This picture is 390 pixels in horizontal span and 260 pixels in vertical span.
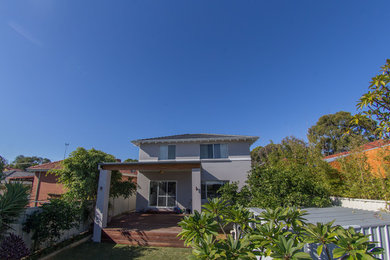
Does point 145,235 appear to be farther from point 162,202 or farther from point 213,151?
point 213,151

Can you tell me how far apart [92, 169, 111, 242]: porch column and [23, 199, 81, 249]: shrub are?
4.31ft

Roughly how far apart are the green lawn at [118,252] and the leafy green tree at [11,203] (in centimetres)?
260

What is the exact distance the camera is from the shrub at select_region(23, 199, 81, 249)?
6293 mm

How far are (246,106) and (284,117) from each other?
400 centimetres

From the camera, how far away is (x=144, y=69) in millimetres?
12727

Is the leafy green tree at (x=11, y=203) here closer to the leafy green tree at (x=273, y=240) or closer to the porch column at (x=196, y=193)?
the leafy green tree at (x=273, y=240)

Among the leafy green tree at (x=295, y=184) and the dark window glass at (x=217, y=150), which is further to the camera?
the dark window glass at (x=217, y=150)

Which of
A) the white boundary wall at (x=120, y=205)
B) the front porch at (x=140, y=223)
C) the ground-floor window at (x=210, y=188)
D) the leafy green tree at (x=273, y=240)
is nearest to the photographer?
the leafy green tree at (x=273, y=240)

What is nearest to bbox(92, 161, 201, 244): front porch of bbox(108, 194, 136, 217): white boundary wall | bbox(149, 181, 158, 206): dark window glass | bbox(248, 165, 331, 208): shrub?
bbox(108, 194, 136, 217): white boundary wall

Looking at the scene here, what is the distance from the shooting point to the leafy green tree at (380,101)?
299 centimetres

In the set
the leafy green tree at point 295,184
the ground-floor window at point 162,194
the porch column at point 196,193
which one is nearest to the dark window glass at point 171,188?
the ground-floor window at point 162,194

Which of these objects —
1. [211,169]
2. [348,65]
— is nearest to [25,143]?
[211,169]

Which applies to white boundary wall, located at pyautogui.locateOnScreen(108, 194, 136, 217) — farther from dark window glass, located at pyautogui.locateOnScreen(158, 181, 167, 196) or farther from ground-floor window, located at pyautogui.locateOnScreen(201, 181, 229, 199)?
ground-floor window, located at pyautogui.locateOnScreen(201, 181, 229, 199)

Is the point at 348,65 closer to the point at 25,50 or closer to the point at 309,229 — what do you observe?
the point at 309,229
